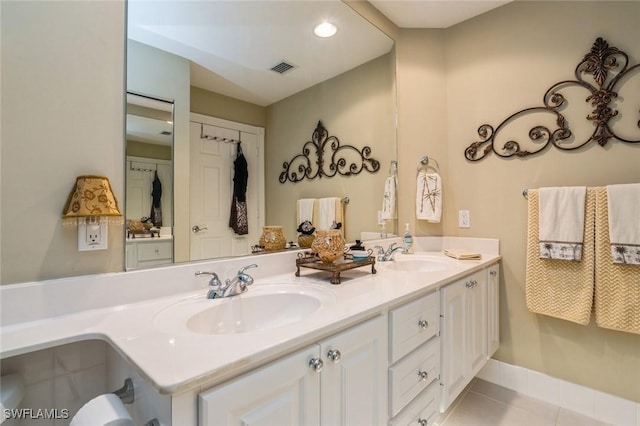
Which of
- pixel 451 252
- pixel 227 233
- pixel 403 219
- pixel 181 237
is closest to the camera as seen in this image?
pixel 181 237

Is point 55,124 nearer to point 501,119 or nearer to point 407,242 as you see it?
point 407,242

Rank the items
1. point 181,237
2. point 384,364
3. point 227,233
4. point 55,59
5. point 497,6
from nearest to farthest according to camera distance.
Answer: point 55,59, point 384,364, point 181,237, point 227,233, point 497,6

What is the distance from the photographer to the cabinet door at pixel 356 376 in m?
0.79

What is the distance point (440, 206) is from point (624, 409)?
1421 millimetres

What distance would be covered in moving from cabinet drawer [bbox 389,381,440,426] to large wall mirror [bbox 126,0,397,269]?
876 mm

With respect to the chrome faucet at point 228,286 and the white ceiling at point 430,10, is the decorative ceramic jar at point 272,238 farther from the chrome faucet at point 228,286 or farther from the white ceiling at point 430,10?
the white ceiling at point 430,10

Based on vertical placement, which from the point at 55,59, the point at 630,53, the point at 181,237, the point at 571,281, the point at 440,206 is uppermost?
the point at 630,53

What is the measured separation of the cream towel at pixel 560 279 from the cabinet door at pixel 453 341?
58 cm

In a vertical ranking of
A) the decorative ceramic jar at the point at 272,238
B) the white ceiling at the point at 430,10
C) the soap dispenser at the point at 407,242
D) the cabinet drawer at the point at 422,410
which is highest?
the white ceiling at the point at 430,10

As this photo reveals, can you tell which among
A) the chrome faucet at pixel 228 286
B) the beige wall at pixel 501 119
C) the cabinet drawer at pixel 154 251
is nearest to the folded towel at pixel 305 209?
the chrome faucet at pixel 228 286

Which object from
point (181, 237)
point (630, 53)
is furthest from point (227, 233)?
point (630, 53)

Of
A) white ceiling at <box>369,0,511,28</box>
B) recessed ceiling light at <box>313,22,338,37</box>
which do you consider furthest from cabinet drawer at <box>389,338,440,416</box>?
white ceiling at <box>369,0,511,28</box>

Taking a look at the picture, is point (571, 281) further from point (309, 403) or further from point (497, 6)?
point (497, 6)

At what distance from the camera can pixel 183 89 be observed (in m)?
1.16
